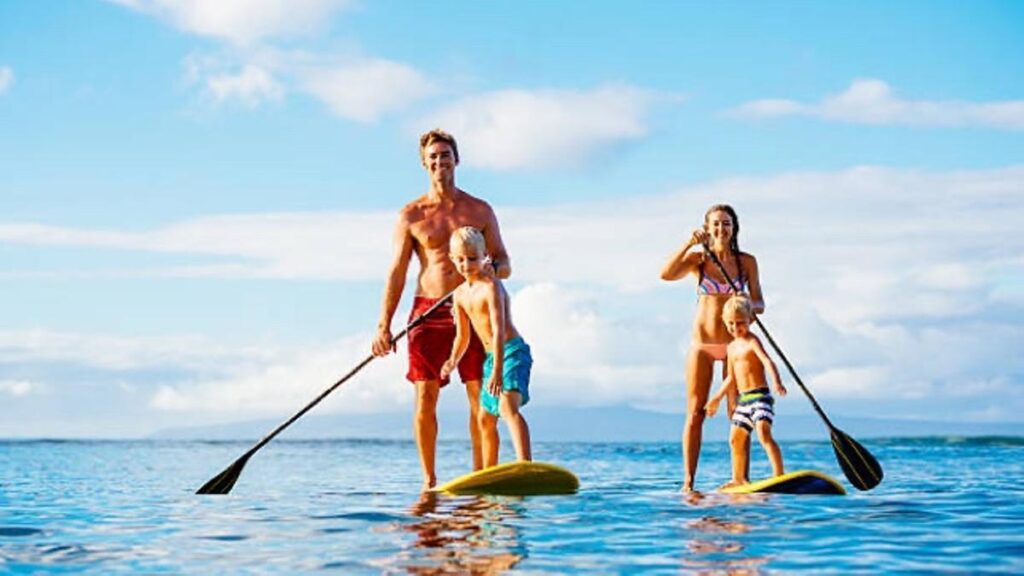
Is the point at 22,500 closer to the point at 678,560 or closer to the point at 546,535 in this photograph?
the point at 546,535

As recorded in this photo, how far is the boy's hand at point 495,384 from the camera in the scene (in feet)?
29.1

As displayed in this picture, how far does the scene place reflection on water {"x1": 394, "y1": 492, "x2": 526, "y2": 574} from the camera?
5.81 meters

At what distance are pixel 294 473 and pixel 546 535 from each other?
44.2 ft

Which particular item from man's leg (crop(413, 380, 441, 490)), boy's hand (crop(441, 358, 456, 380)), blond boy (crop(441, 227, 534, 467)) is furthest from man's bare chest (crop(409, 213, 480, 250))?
man's leg (crop(413, 380, 441, 490))

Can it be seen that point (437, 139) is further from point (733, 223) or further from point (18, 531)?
point (18, 531)

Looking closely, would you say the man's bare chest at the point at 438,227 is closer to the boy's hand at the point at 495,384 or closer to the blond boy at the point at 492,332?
the blond boy at the point at 492,332

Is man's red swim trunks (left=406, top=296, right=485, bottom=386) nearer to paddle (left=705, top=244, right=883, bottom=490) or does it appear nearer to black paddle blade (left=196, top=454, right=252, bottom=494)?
black paddle blade (left=196, top=454, right=252, bottom=494)

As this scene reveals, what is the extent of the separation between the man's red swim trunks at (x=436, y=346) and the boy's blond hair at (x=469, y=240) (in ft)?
2.08

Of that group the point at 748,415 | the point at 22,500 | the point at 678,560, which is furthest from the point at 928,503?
the point at 22,500

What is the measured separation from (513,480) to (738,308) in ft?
6.85

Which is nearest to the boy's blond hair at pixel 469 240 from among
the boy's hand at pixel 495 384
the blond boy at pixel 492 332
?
the blond boy at pixel 492 332

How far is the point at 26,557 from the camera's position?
21.5ft

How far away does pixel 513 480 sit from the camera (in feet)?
30.0

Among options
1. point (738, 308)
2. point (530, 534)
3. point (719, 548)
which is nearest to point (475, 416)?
point (738, 308)
